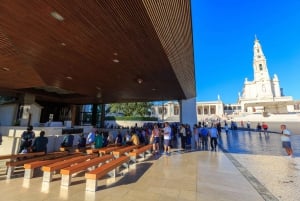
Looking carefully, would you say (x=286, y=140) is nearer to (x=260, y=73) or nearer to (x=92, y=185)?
(x=92, y=185)

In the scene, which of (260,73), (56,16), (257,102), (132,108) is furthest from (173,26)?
Result: (260,73)

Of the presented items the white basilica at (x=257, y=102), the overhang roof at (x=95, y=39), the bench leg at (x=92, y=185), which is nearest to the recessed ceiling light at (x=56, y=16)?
the overhang roof at (x=95, y=39)

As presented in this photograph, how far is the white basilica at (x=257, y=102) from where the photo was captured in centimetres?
6219

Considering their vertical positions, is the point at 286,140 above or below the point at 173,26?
below

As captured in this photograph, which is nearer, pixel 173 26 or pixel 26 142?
pixel 173 26

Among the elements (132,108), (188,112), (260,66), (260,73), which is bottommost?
(188,112)

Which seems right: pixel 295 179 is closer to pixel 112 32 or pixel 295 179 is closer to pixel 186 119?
pixel 112 32

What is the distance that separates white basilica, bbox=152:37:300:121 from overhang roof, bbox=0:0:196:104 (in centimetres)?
5191

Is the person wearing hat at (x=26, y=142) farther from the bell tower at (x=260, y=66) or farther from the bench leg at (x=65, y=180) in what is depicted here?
the bell tower at (x=260, y=66)

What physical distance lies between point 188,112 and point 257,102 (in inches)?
2421

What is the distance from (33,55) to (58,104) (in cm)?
1930

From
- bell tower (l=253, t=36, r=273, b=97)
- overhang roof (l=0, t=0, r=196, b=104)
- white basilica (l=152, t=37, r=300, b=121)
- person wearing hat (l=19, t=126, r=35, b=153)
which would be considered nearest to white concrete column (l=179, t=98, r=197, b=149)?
overhang roof (l=0, t=0, r=196, b=104)

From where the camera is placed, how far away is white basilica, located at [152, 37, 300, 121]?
62.2 metres

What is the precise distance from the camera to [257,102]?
66125mm
